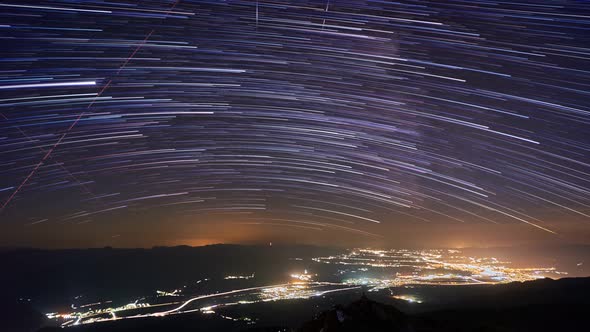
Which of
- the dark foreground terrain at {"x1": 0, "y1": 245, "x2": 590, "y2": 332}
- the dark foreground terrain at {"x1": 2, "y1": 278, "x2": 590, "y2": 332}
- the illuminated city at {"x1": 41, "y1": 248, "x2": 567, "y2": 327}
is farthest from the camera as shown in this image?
the illuminated city at {"x1": 41, "y1": 248, "x2": 567, "y2": 327}

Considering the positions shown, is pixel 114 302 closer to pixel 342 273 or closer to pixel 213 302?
pixel 213 302

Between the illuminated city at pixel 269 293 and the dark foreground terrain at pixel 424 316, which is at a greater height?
the dark foreground terrain at pixel 424 316

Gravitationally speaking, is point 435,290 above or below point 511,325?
below

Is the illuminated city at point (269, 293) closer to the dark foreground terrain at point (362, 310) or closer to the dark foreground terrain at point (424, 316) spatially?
the dark foreground terrain at point (362, 310)

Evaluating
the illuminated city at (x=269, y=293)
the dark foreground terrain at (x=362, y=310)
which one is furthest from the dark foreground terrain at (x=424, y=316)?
the illuminated city at (x=269, y=293)

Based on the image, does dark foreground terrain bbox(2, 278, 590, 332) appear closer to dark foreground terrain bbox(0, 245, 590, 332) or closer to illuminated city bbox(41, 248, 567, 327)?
dark foreground terrain bbox(0, 245, 590, 332)

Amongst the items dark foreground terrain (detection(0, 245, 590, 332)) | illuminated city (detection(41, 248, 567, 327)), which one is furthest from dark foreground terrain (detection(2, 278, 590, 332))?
illuminated city (detection(41, 248, 567, 327))

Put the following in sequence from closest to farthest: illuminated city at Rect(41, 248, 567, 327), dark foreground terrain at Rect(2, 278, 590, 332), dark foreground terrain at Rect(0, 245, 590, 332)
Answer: dark foreground terrain at Rect(2, 278, 590, 332) → dark foreground terrain at Rect(0, 245, 590, 332) → illuminated city at Rect(41, 248, 567, 327)

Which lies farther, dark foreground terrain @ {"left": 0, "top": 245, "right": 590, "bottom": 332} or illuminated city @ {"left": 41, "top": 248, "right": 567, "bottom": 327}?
illuminated city @ {"left": 41, "top": 248, "right": 567, "bottom": 327}

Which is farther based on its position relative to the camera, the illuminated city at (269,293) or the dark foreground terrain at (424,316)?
the illuminated city at (269,293)

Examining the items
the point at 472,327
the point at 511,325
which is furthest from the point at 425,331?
the point at 511,325

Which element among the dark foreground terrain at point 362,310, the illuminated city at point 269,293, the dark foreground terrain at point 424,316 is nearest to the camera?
the dark foreground terrain at point 424,316
